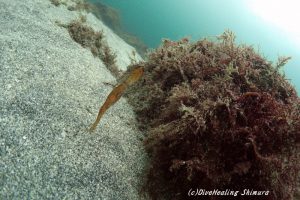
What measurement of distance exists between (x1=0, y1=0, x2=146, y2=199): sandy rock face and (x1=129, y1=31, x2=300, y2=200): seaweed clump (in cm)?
45

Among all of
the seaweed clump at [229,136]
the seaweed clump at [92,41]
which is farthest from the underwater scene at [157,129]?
the seaweed clump at [92,41]

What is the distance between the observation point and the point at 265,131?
123 inches

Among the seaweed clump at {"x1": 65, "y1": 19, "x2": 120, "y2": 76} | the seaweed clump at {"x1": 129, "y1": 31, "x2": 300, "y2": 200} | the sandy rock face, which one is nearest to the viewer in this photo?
the sandy rock face

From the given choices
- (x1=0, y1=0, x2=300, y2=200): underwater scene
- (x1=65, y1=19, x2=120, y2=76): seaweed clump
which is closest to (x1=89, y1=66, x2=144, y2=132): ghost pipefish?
(x1=0, y1=0, x2=300, y2=200): underwater scene

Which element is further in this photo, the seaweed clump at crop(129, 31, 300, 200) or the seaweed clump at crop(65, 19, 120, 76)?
the seaweed clump at crop(65, 19, 120, 76)

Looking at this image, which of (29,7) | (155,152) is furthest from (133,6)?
(155,152)

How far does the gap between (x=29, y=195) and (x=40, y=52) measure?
9.26 ft

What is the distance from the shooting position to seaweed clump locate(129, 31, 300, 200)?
9.96ft

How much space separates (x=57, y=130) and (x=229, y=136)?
6.64 ft

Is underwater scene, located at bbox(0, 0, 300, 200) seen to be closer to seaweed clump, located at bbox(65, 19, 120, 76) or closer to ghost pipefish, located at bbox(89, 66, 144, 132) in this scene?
ghost pipefish, located at bbox(89, 66, 144, 132)

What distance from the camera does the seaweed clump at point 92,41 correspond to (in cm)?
620

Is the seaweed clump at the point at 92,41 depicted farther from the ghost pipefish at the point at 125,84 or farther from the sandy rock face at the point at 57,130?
the ghost pipefish at the point at 125,84

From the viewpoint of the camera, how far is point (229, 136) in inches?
124

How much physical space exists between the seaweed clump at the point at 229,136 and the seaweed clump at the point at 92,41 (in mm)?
2810
